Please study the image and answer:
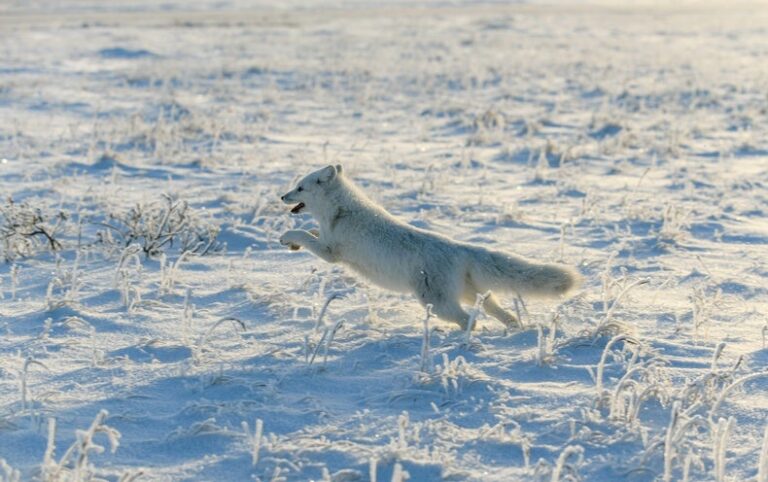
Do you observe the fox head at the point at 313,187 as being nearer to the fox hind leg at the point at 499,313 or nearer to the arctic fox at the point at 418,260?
the arctic fox at the point at 418,260

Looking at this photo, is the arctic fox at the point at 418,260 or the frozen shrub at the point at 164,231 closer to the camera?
the arctic fox at the point at 418,260

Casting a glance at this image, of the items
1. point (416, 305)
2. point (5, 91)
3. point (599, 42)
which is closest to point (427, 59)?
point (599, 42)

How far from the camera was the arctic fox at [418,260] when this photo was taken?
558cm

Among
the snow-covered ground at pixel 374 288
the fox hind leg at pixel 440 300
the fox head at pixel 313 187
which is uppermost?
the fox head at pixel 313 187

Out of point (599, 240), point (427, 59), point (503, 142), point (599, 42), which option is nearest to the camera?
point (599, 240)

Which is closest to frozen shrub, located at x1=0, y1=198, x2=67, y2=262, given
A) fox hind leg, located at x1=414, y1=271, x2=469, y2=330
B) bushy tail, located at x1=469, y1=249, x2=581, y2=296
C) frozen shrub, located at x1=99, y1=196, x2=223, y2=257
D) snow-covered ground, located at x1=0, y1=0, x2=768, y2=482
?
snow-covered ground, located at x1=0, y1=0, x2=768, y2=482

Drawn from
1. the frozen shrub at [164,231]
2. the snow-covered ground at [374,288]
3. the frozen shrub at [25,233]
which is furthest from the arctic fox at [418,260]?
the frozen shrub at [25,233]

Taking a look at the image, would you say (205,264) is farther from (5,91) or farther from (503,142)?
(5,91)

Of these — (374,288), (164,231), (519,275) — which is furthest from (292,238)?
(164,231)

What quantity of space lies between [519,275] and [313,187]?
5.31 ft

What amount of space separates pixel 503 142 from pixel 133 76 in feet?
26.9

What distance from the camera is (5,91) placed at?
15.5m

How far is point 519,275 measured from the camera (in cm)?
558

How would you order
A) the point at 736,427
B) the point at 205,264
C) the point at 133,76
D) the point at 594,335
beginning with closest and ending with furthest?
the point at 736,427, the point at 594,335, the point at 205,264, the point at 133,76
